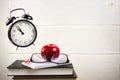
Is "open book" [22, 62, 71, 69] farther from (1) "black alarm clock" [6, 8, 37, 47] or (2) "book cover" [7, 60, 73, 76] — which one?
(1) "black alarm clock" [6, 8, 37, 47]

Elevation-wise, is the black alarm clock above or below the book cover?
above

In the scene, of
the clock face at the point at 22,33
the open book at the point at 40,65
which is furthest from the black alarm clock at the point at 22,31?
the open book at the point at 40,65

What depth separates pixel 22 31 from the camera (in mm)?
1274

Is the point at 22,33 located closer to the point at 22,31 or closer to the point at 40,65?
the point at 22,31

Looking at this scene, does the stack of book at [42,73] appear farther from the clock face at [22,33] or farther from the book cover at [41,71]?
the clock face at [22,33]

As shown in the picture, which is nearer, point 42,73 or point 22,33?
point 42,73

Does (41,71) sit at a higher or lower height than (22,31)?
lower

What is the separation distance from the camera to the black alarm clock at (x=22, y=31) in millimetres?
1260

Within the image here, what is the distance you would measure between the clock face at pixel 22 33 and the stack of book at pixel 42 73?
27 cm

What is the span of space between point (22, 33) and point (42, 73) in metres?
0.35

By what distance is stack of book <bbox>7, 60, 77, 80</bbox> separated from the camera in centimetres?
103

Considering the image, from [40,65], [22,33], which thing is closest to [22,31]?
[22,33]

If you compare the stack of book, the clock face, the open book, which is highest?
the clock face

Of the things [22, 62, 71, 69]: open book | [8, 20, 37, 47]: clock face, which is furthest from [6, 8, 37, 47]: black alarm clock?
[22, 62, 71, 69]: open book
